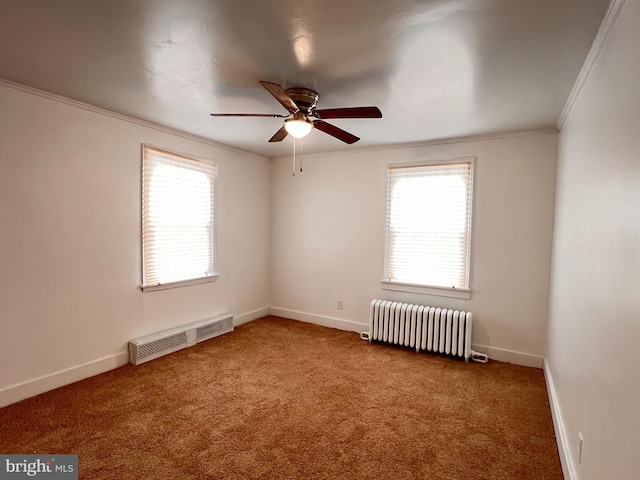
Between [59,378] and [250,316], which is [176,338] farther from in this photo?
[250,316]

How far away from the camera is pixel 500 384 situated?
316cm

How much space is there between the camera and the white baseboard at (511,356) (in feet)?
11.7

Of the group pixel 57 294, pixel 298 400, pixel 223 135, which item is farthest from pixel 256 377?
pixel 223 135

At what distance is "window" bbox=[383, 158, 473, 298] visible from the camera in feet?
12.8

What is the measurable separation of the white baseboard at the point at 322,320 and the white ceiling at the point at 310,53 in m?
2.81

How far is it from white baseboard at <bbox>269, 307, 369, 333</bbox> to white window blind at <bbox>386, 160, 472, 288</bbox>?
829 mm

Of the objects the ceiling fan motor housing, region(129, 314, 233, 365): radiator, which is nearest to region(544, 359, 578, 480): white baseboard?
the ceiling fan motor housing

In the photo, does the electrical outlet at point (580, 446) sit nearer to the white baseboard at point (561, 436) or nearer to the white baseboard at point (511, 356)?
the white baseboard at point (561, 436)

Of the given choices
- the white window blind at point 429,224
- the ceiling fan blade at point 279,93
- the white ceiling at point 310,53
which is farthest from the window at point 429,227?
the ceiling fan blade at point 279,93

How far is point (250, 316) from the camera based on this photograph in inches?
199

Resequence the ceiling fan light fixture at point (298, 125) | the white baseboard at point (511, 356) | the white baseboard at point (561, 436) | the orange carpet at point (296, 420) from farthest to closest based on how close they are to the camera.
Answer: the white baseboard at point (511, 356)
the ceiling fan light fixture at point (298, 125)
the orange carpet at point (296, 420)
the white baseboard at point (561, 436)

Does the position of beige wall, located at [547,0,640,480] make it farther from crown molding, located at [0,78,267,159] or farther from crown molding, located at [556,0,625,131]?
crown molding, located at [0,78,267,159]

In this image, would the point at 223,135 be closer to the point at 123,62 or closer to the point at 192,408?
the point at 123,62

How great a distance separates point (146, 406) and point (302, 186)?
11.1 feet
